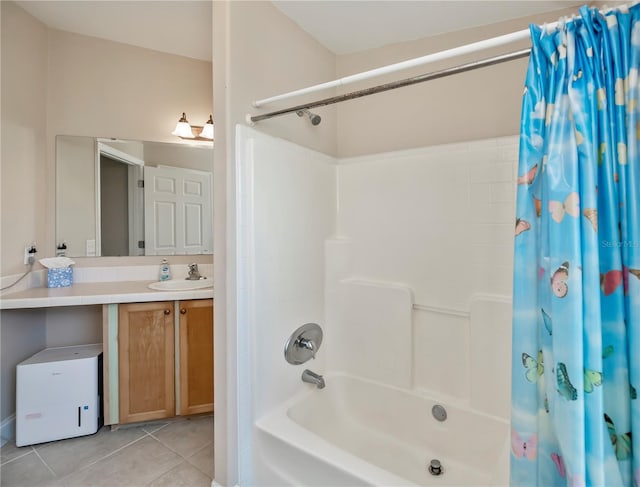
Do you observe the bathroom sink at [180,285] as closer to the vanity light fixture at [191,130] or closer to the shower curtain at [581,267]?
the vanity light fixture at [191,130]

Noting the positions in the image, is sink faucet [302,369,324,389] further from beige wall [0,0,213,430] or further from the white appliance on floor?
beige wall [0,0,213,430]

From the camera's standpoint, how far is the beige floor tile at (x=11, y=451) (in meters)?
1.83

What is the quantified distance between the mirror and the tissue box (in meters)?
0.16

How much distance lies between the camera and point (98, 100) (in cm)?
243

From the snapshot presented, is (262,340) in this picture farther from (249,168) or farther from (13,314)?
(13,314)

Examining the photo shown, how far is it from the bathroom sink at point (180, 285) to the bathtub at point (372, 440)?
1.14 metres

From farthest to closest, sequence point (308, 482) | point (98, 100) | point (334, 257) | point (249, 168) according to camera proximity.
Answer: point (98, 100) < point (334, 257) < point (249, 168) < point (308, 482)

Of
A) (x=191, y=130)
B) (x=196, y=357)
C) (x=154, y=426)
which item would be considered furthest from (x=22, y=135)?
(x=154, y=426)

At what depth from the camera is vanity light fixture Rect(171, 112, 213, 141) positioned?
2.57m

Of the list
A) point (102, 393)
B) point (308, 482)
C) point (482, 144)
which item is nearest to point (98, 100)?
point (102, 393)

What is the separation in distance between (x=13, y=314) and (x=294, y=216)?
6.21 ft

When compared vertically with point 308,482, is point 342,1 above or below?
above

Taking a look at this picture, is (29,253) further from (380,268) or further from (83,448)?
(380,268)

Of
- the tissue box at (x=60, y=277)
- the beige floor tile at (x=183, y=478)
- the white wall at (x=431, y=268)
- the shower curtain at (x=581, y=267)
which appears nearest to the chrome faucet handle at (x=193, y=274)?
the tissue box at (x=60, y=277)
